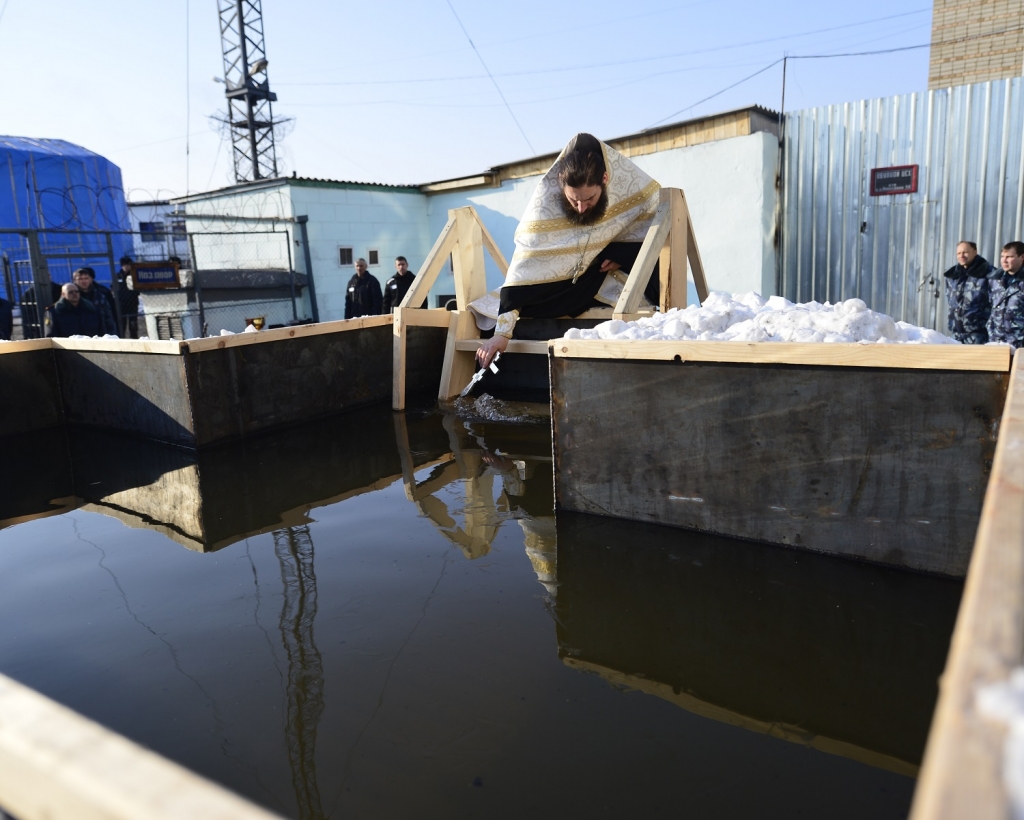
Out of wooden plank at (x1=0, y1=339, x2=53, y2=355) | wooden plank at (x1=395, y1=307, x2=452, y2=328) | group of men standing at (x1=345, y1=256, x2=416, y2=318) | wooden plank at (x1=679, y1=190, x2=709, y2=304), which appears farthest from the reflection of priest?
group of men standing at (x1=345, y1=256, x2=416, y2=318)

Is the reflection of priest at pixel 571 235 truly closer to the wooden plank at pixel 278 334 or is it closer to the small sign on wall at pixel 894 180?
the wooden plank at pixel 278 334

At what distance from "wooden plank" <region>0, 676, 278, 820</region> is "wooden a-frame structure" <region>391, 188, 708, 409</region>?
13.7ft

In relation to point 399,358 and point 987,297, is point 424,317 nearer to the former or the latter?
point 399,358

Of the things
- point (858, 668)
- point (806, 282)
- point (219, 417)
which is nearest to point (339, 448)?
point (219, 417)

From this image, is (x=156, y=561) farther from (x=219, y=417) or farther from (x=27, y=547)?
(x=219, y=417)

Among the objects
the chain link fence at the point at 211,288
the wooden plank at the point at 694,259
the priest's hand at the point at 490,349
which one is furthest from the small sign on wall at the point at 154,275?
the wooden plank at the point at 694,259

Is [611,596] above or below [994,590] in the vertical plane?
below

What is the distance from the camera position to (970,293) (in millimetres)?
6406

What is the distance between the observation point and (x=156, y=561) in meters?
2.90

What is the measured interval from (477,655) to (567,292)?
357 centimetres

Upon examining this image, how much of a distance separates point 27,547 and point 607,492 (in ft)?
8.23

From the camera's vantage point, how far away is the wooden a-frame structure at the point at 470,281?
491 centimetres

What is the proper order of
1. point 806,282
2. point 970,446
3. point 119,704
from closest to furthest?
point 119,704, point 970,446, point 806,282

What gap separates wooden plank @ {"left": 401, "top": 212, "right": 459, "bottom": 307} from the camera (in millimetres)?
5676
